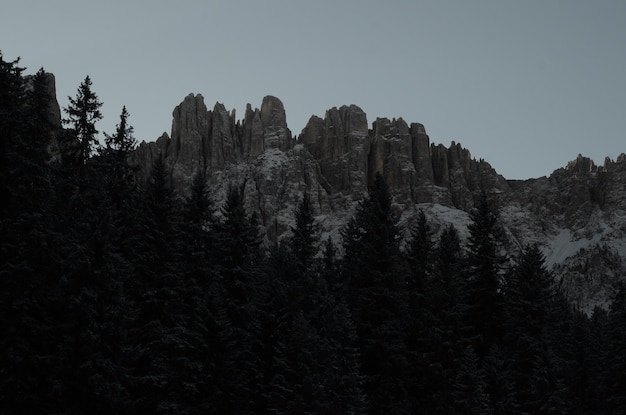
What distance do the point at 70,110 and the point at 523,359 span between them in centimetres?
2767

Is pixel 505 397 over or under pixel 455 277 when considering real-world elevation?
under

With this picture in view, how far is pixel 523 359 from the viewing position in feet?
131


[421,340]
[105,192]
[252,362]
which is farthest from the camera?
[421,340]

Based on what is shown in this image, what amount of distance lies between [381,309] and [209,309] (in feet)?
30.7

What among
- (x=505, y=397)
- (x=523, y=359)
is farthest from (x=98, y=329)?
(x=523, y=359)

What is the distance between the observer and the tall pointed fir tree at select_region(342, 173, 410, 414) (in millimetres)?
34125

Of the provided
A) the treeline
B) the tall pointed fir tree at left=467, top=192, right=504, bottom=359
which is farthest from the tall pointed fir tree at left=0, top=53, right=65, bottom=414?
the tall pointed fir tree at left=467, top=192, right=504, bottom=359

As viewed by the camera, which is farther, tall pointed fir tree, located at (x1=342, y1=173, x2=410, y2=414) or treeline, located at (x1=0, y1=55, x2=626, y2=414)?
tall pointed fir tree, located at (x1=342, y1=173, x2=410, y2=414)

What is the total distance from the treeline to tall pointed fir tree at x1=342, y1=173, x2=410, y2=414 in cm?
11

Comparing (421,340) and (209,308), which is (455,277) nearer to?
(421,340)

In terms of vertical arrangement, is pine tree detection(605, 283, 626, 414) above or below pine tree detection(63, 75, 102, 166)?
below

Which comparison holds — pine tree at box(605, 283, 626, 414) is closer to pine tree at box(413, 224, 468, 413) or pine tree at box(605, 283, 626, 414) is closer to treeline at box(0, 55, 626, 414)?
treeline at box(0, 55, 626, 414)

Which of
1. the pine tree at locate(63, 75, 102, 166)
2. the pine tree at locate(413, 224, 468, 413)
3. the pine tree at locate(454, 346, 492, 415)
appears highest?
the pine tree at locate(63, 75, 102, 166)

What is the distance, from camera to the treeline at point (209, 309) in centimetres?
2522
